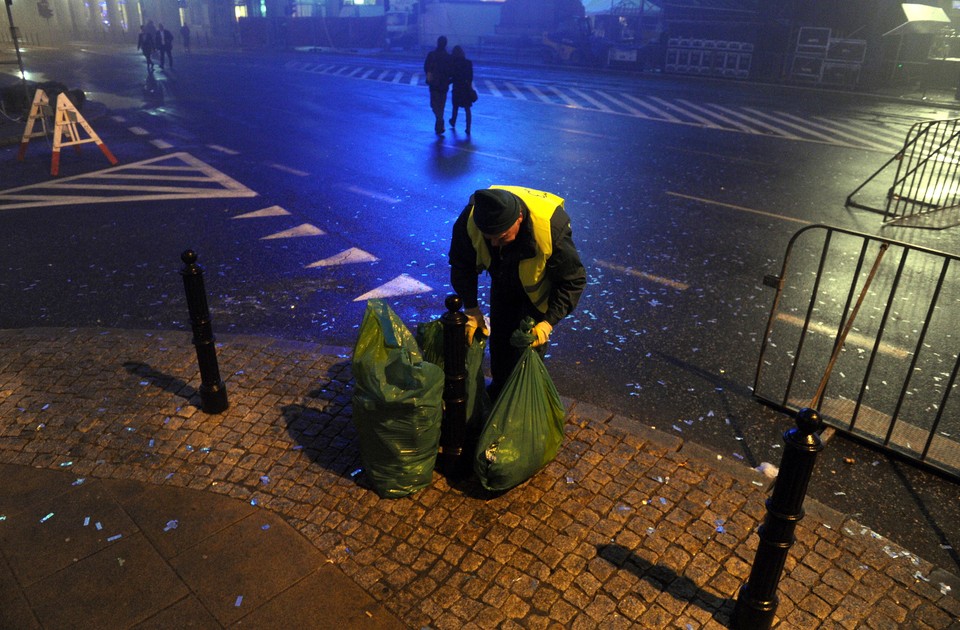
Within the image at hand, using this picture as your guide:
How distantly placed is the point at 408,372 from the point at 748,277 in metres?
4.99

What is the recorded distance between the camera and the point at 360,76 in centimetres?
2642

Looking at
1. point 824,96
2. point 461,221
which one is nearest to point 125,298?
point 461,221

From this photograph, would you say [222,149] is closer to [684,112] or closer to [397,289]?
[397,289]

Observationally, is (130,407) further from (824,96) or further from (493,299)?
(824,96)

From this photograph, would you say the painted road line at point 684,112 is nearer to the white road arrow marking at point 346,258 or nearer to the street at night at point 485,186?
the street at night at point 485,186

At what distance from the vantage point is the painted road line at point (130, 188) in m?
9.80

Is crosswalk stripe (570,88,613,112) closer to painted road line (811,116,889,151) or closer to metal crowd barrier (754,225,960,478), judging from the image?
painted road line (811,116,889,151)

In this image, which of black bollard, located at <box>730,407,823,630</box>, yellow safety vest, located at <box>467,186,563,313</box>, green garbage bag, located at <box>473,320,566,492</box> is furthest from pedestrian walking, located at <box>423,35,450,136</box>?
black bollard, located at <box>730,407,823,630</box>

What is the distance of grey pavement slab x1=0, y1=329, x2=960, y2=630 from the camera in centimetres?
318

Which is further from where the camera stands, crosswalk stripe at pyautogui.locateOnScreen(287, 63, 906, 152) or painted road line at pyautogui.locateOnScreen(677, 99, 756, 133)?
painted road line at pyautogui.locateOnScreen(677, 99, 756, 133)

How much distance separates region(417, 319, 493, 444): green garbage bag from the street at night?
3.81 ft

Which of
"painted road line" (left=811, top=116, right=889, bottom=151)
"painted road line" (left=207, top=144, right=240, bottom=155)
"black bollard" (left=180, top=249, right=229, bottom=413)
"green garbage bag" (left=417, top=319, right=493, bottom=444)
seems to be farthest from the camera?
"painted road line" (left=811, top=116, right=889, bottom=151)

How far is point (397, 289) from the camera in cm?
693

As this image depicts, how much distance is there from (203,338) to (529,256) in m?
2.25
